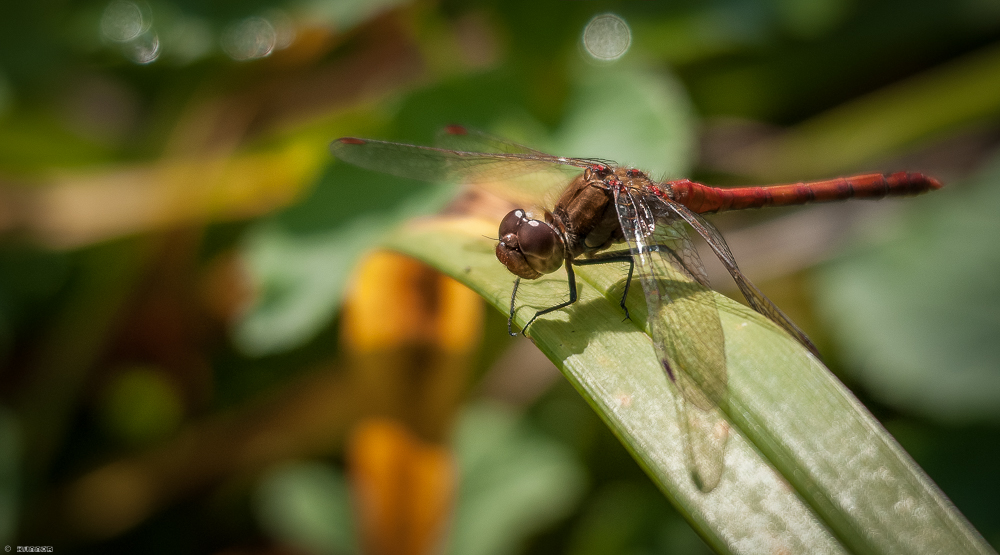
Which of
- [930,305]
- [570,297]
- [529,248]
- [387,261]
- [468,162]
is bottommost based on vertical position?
[930,305]

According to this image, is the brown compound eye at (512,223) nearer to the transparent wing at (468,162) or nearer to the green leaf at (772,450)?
the transparent wing at (468,162)

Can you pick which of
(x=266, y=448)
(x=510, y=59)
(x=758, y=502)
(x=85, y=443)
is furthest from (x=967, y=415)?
(x=85, y=443)

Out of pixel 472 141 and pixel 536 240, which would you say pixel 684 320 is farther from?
pixel 472 141

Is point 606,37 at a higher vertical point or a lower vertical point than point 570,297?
higher

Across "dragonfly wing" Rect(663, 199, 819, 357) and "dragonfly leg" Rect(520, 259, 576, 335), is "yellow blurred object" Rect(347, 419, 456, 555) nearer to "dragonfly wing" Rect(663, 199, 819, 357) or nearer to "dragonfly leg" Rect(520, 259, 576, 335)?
"dragonfly leg" Rect(520, 259, 576, 335)

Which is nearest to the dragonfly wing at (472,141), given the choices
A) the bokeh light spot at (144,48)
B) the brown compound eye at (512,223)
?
the brown compound eye at (512,223)

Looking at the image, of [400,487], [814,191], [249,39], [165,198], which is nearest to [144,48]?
[249,39]

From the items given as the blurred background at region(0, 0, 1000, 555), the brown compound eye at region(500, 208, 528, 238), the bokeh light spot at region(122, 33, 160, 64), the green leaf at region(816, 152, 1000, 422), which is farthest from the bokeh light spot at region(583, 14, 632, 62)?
the bokeh light spot at region(122, 33, 160, 64)
